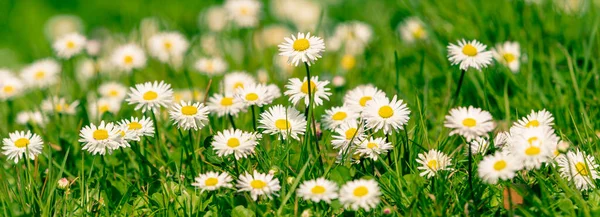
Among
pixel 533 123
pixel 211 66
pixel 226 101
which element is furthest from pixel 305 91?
pixel 211 66

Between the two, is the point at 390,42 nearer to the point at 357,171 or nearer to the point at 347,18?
the point at 347,18

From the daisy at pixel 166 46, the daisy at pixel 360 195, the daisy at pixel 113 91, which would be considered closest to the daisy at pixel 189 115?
the daisy at pixel 360 195

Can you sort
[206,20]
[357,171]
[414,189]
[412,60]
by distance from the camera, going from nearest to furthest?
[414,189] → [357,171] → [412,60] → [206,20]

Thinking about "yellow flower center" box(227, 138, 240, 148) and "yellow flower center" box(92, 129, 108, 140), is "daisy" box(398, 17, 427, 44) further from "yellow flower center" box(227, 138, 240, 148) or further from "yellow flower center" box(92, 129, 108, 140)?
"yellow flower center" box(92, 129, 108, 140)

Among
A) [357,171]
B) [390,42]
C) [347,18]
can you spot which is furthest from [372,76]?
[357,171]

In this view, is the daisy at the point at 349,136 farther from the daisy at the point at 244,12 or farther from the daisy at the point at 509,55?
the daisy at the point at 244,12

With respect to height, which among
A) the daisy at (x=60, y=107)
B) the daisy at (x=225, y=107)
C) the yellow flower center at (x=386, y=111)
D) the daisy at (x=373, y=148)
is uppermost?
the daisy at (x=60, y=107)

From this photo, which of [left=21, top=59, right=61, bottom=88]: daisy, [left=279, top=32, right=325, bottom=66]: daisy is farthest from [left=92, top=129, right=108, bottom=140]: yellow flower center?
[left=21, top=59, right=61, bottom=88]: daisy
